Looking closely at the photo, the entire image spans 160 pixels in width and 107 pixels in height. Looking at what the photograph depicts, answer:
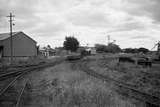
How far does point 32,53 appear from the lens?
5678cm

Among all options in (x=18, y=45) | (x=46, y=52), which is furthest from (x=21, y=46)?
(x=46, y=52)

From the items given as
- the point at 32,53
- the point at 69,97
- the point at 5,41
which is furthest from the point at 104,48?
the point at 69,97

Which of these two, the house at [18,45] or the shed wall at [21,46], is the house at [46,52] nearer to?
the shed wall at [21,46]

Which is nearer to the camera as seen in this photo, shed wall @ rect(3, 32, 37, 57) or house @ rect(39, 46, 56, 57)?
shed wall @ rect(3, 32, 37, 57)

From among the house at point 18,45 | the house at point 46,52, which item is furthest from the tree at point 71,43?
the house at point 18,45

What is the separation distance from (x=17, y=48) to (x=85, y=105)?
4814 centimetres

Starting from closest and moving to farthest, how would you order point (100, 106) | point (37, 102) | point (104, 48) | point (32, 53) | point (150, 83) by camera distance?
point (100, 106) → point (37, 102) → point (150, 83) → point (32, 53) → point (104, 48)

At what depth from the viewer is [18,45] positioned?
52281 millimetres

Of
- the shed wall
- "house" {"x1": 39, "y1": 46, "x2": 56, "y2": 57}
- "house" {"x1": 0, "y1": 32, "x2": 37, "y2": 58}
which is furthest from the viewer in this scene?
"house" {"x1": 39, "y1": 46, "x2": 56, "y2": 57}

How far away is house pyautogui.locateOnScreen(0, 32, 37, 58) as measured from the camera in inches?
1891

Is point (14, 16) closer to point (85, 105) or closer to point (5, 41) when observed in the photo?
point (5, 41)

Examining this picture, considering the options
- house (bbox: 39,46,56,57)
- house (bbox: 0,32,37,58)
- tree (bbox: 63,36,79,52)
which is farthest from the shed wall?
tree (bbox: 63,36,79,52)

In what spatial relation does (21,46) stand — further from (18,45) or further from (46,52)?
(46,52)

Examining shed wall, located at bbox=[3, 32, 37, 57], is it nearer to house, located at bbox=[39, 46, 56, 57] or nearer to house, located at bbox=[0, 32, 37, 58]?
house, located at bbox=[0, 32, 37, 58]
